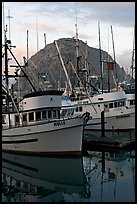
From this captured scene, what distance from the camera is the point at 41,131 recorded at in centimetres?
1725

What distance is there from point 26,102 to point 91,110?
8924 millimetres

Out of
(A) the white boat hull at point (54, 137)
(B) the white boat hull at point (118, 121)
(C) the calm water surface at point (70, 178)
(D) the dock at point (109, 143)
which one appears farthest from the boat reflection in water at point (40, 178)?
(B) the white boat hull at point (118, 121)

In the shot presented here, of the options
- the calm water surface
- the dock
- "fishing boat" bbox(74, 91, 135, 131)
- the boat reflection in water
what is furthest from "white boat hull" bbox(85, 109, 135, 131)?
the boat reflection in water

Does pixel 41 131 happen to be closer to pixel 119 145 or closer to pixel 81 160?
pixel 81 160

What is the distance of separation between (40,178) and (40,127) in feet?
13.3

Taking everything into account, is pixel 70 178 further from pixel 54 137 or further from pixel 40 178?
pixel 54 137

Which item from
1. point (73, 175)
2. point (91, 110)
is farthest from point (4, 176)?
point (91, 110)

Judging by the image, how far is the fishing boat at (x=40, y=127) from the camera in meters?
17.2

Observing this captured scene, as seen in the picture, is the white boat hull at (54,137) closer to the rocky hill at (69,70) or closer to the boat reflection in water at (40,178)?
the boat reflection in water at (40,178)

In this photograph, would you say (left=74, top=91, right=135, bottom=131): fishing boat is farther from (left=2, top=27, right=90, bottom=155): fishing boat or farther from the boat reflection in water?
the boat reflection in water

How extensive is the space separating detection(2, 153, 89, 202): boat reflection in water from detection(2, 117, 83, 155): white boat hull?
22.9 inches

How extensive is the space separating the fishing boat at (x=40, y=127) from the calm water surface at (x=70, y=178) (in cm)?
70

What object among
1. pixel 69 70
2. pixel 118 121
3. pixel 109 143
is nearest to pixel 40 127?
pixel 109 143

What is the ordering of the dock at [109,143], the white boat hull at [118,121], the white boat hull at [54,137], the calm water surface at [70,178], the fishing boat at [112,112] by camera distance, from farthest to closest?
the fishing boat at [112,112] < the white boat hull at [118,121] < the dock at [109,143] < the white boat hull at [54,137] < the calm water surface at [70,178]
